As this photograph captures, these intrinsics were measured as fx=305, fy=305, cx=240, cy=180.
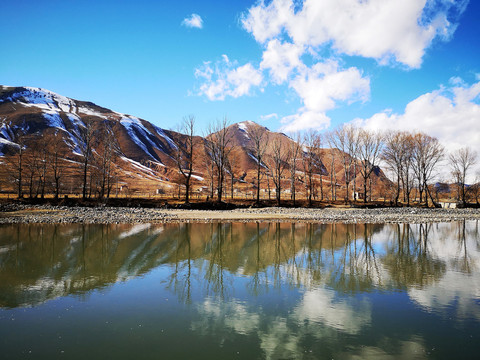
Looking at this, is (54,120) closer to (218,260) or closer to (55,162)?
(55,162)

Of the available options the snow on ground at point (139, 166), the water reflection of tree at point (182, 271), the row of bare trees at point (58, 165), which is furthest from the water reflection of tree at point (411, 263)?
the snow on ground at point (139, 166)

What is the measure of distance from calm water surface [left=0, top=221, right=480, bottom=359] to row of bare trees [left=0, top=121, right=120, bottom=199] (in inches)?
1413

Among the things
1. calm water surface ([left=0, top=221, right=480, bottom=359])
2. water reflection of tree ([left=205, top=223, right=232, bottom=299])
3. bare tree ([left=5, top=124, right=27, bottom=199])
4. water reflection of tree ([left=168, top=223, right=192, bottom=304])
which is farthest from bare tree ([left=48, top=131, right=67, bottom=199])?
water reflection of tree ([left=205, top=223, right=232, bottom=299])

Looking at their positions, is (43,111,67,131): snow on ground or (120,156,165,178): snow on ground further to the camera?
(43,111,67,131): snow on ground

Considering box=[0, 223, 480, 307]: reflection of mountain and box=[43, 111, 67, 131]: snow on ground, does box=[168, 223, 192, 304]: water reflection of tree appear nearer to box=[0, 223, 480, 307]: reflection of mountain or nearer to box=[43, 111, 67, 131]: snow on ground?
box=[0, 223, 480, 307]: reflection of mountain

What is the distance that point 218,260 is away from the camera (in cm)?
1534

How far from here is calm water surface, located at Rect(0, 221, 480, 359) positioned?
21.3 feet

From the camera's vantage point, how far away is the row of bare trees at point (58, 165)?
174ft

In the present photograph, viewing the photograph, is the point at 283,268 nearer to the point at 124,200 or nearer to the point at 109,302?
the point at 109,302

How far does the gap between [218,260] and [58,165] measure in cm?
11607

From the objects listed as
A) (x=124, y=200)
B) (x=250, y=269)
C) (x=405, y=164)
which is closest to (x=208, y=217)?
(x=124, y=200)

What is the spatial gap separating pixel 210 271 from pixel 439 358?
28.8 ft

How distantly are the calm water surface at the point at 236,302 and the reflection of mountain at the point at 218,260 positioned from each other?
0.08 m

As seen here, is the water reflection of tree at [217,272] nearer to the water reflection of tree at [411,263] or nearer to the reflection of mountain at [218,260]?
the reflection of mountain at [218,260]
